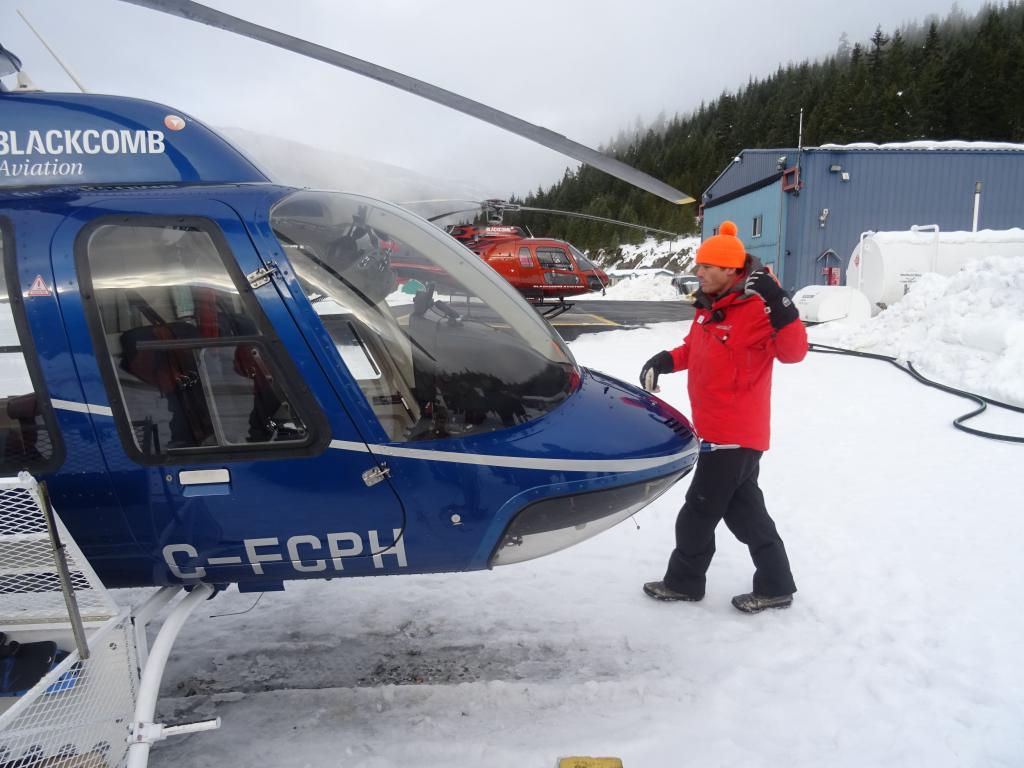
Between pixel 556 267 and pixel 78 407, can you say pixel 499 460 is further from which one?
pixel 556 267

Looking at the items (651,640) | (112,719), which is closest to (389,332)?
(112,719)

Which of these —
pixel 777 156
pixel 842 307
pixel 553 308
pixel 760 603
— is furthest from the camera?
pixel 777 156

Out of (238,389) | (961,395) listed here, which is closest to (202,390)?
(238,389)

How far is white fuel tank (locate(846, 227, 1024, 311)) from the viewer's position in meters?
12.5

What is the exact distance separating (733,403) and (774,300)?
20.8 inches

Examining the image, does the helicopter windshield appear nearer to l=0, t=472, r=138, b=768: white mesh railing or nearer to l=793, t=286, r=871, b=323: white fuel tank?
l=0, t=472, r=138, b=768: white mesh railing

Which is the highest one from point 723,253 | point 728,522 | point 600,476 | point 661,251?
point 661,251

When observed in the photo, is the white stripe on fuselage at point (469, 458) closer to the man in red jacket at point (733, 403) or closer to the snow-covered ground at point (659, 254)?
the man in red jacket at point (733, 403)

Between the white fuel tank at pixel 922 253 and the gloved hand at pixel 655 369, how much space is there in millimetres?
11279

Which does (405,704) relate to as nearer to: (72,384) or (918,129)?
(72,384)

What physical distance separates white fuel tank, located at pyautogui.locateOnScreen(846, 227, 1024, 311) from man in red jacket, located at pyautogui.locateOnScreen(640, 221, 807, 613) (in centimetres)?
1125

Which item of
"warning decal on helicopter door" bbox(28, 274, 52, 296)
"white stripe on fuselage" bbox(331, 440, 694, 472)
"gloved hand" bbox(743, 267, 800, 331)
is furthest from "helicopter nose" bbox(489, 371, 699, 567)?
"warning decal on helicopter door" bbox(28, 274, 52, 296)

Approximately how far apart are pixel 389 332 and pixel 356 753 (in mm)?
1545

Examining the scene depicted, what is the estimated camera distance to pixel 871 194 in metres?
21.2
